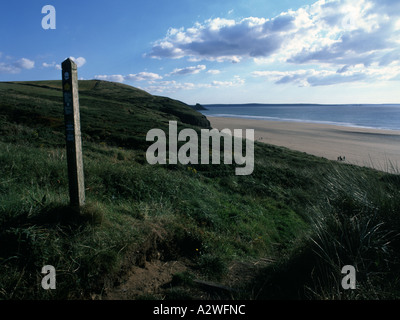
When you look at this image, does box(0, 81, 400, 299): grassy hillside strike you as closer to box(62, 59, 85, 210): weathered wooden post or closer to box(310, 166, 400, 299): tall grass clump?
box(310, 166, 400, 299): tall grass clump

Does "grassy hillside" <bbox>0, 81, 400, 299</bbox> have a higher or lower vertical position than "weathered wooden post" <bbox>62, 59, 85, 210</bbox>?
lower

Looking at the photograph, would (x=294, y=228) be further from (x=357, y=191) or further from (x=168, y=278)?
(x=168, y=278)

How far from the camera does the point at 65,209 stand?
4535 mm

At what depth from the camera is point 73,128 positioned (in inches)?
171

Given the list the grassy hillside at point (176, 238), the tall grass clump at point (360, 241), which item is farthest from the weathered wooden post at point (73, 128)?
the tall grass clump at point (360, 241)

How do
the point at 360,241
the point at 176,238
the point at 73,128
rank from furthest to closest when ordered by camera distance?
the point at 176,238
the point at 73,128
the point at 360,241

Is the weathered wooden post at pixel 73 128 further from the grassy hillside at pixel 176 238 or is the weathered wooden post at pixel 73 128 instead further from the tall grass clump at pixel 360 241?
the tall grass clump at pixel 360 241

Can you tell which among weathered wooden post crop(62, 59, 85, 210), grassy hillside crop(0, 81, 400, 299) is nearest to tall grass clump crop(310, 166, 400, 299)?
grassy hillside crop(0, 81, 400, 299)

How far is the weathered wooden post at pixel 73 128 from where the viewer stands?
4293mm

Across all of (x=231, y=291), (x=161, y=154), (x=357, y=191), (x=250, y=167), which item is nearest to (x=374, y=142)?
(x=250, y=167)

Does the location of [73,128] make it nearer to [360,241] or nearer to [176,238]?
[176,238]

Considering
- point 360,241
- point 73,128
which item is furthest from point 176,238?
point 360,241

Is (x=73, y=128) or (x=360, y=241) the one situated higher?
(x=73, y=128)

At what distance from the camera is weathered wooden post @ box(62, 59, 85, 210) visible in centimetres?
429
